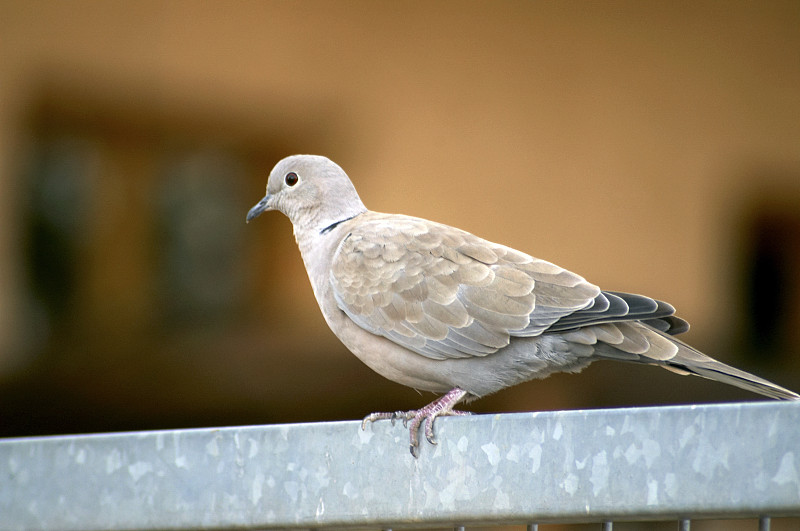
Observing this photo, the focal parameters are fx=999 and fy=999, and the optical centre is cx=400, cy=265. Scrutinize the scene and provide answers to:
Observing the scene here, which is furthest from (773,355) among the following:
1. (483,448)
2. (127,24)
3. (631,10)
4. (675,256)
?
(483,448)

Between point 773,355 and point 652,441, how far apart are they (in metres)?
4.15

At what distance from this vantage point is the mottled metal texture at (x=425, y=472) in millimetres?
1053

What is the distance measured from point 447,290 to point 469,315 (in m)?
0.08

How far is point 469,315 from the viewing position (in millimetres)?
1899

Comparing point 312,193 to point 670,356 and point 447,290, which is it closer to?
point 447,290

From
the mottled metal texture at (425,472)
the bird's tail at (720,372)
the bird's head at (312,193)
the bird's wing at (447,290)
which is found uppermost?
the bird's head at (312,193)

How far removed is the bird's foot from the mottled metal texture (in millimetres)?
18

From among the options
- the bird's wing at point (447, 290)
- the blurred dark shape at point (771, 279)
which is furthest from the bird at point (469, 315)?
the blurred dark shape at point (771, 279)

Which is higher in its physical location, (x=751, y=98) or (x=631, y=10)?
(x=631, y=10)

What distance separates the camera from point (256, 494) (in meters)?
1.24

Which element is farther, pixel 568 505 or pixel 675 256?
pixel 675 256

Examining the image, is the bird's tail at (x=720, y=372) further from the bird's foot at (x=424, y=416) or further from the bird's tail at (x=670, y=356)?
the bird's foot at (x=424, y=416)

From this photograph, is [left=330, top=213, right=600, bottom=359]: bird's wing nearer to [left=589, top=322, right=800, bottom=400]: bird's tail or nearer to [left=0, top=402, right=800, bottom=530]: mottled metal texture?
[left=589, top=322, right=800, bottom=400]: bird's tail

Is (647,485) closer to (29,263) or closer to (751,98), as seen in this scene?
(29,263)
